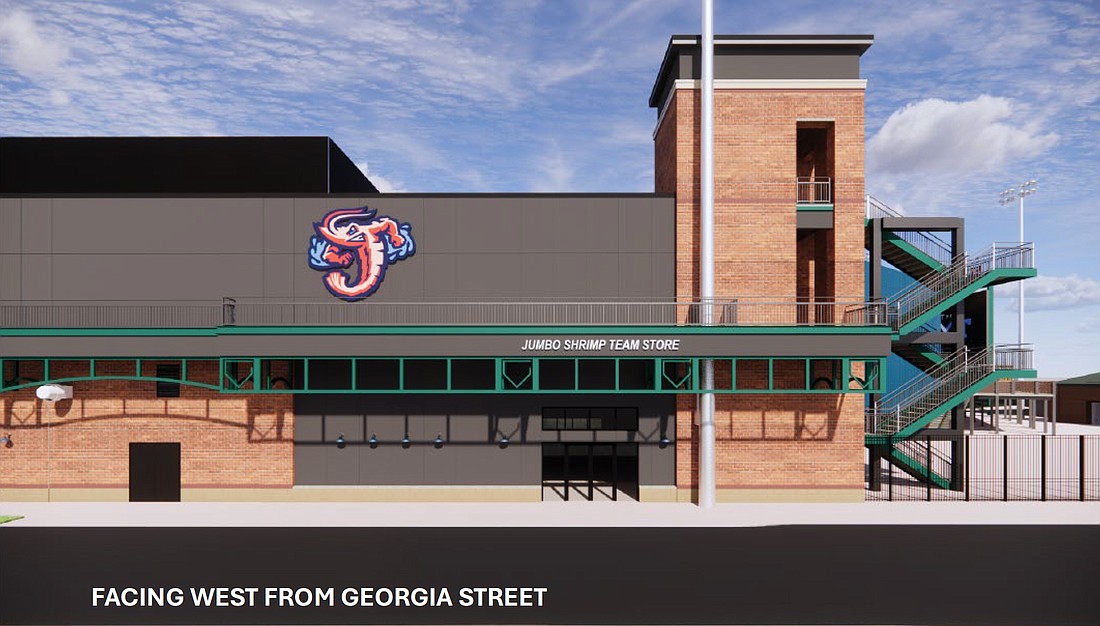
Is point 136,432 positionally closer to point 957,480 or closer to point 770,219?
point 770,219

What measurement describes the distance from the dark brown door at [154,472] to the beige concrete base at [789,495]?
2073cm

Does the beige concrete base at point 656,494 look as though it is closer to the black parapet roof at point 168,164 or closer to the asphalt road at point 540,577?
the asphalt road at point 540,577

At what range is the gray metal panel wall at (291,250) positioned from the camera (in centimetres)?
2459

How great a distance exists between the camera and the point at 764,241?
80.2ft

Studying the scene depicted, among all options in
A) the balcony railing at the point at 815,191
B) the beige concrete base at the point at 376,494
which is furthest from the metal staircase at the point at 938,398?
the beige concrete base at the point at 376,494

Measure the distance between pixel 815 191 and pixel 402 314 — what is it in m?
18.0

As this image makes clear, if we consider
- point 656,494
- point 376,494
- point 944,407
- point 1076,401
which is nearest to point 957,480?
point 944,407

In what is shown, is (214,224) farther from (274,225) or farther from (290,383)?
(290,383)

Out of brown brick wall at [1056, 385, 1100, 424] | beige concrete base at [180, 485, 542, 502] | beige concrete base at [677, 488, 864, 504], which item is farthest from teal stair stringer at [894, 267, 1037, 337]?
brown brick wall at [1056, 385, 1100, 424]

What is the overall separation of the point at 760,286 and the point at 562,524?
458 inches

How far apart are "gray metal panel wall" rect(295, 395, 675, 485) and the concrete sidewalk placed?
3.86 feet

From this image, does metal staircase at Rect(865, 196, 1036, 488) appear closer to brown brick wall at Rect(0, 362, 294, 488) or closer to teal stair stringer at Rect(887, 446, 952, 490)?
teal stair stringer at Rect(887, 446, 952, 490)

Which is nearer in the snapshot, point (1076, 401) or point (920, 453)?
point (920, 453)

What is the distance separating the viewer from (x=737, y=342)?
22.3m
